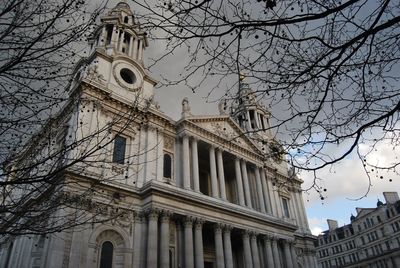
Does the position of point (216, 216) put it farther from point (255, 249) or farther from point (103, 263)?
point (103, 263)

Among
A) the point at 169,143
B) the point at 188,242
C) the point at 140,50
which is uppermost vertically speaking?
the point at 140,50

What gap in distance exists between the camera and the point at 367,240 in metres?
59.5

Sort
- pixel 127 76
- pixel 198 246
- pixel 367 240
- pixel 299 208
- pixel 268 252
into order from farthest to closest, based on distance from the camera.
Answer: pixel 367 240
pixel 299 208
pixel 127 76
pixel 268 252
pixel 198 246

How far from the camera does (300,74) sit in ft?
20.4

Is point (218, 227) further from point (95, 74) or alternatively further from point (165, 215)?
point (95, 74)

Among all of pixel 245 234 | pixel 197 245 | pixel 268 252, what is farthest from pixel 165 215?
pixel 268 252

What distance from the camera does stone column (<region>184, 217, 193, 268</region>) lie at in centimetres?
1947

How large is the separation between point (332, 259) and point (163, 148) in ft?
185

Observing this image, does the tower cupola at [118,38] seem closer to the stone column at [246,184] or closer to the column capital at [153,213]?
the stone column at [246,184]

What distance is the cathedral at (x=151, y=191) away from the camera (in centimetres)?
1809

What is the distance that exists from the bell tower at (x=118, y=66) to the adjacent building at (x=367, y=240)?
157 feet

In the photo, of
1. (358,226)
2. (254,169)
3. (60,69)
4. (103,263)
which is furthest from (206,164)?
(358,226)

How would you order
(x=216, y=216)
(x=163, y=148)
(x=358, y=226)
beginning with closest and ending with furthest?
1. (x=216, y=216)
2. (x=163, y=148)
3. (x=358, y=226)

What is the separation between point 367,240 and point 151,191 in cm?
5380
